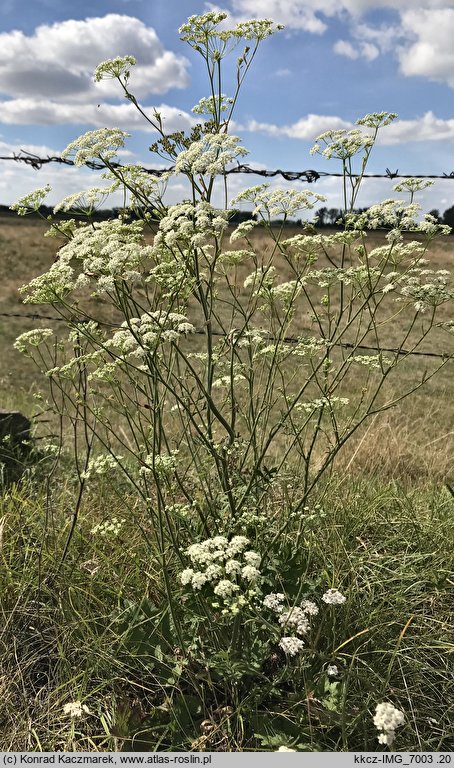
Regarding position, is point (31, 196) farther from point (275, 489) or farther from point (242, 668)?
point (275, 489)

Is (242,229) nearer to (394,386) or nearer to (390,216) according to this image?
(390,216)

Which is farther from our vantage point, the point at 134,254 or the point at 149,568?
the point at 149,568

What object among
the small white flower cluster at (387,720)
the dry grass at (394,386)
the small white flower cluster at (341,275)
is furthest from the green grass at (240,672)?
the small white flower cluster at (341,275)

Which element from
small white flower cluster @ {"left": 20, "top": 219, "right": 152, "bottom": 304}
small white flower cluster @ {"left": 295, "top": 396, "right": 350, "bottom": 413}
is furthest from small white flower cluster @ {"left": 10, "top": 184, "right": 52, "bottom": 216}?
small white flower cluster @ {"left": 295, "top": 396, "right": 350, "bottom": 413}

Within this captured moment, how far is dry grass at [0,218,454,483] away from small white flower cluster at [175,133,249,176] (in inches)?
34.9

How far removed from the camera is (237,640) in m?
2.58

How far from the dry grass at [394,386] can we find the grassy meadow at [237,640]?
248mm

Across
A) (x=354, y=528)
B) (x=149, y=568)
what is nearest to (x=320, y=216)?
(x=354, y=528)

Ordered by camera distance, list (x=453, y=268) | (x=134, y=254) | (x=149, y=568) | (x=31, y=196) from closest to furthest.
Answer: (x=134, y=254) < (x=31, y=196) < (x=149, y=568) < (x=453, y=268)

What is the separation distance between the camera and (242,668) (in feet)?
7.89

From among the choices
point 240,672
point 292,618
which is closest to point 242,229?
point 292,618

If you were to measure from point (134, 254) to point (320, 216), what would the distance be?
1.23 metres

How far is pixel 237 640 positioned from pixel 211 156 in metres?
2.07

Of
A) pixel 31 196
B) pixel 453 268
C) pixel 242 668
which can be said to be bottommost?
pixel 242 668
